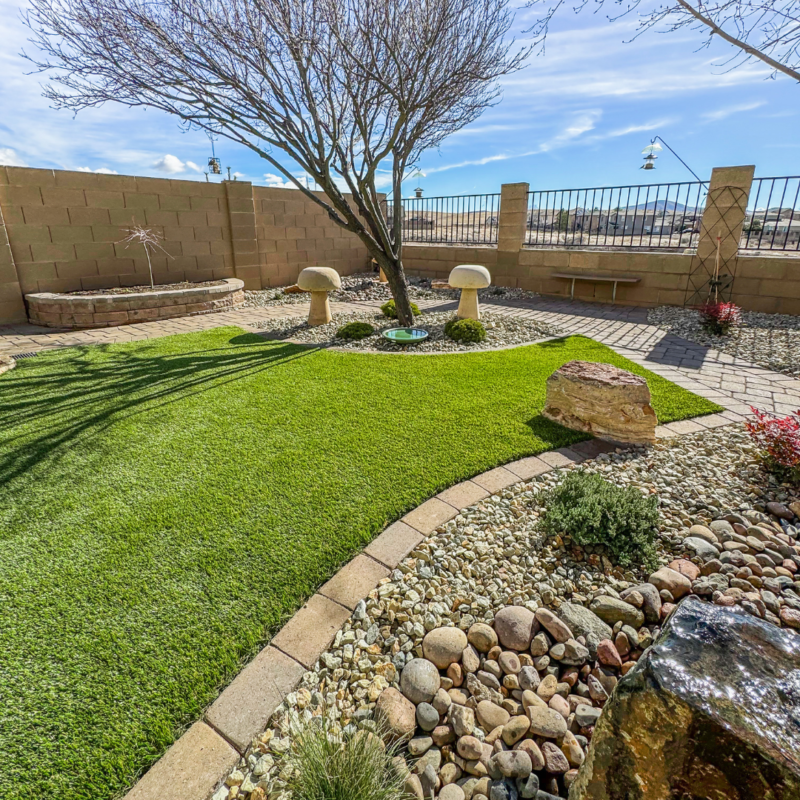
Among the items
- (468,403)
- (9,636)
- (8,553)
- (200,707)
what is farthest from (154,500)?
(468,403)

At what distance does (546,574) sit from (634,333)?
19.6ft

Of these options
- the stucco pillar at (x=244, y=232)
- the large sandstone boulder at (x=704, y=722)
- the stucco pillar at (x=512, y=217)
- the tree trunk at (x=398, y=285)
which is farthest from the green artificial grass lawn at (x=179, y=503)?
the stucco pillar at (x=512, y=217)

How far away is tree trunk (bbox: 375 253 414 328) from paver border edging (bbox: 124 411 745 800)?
4.31 meters

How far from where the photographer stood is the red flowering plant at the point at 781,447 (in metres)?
2.91

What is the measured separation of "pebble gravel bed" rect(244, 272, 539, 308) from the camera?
9680 millimetres

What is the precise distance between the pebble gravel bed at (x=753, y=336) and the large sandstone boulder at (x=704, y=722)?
5618 mm

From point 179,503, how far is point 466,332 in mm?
Answer: 4512

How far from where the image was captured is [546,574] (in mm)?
2301

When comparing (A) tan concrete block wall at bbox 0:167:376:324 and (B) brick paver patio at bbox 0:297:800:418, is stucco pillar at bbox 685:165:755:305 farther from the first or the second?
(A) tan concrete block wall at bbox 0:167:376:324

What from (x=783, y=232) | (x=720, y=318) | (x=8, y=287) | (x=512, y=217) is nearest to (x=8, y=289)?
(x=8, y=287)

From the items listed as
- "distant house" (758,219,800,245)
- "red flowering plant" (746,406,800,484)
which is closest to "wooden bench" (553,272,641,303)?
"distant house" (758,219,800,245)

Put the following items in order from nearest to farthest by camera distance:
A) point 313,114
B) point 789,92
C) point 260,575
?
point 260,575
point 789,92
point 313,114

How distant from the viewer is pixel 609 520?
2.47m

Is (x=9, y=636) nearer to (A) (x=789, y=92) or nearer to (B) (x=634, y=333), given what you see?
(A) (x=789, y=92)
